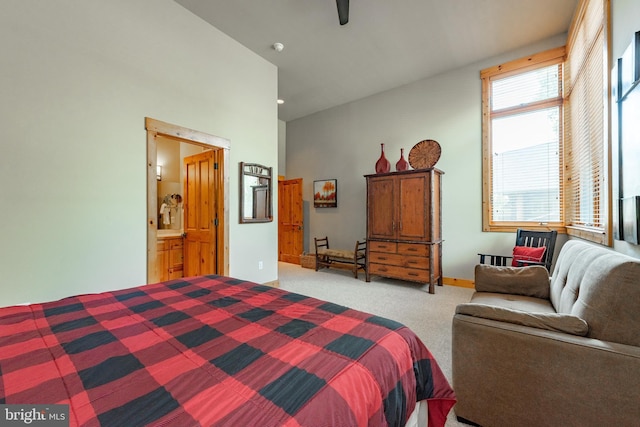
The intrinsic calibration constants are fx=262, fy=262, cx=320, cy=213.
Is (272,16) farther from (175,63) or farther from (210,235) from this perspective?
(210,235)

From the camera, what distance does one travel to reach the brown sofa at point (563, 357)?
1137 millimetres

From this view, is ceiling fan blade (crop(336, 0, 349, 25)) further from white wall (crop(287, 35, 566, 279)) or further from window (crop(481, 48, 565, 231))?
window (crop(481, 48, 565, 231))

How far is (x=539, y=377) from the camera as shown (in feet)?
4.16

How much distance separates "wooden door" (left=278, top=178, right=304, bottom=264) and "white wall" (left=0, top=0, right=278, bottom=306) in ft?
10.6

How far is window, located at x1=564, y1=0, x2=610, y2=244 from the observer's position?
2.19m

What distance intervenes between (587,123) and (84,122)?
4839mm

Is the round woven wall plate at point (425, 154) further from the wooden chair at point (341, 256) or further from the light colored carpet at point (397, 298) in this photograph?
the light colored carpet at point (397, 298)

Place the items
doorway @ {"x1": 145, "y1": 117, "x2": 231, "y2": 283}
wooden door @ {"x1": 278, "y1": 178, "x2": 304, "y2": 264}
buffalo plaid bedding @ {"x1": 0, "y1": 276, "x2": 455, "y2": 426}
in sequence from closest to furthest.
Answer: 1. buffalo plaid bedding @ {"x1": 0, "y1": 276, "x2": 455, "y2": 426}
2. doorway @ {"x1": 145, "y1": 117, "x2": 231, "y2": 283}
3. wooden door @ {"x1": 278, "y1": 178, "x2": 304, "y2": 264}

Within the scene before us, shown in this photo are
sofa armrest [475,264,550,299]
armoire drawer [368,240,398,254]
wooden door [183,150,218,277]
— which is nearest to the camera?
sofa armrest [475,264,550,299]

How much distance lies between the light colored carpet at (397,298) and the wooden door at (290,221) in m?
1.09

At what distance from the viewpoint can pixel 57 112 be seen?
2.13 meters

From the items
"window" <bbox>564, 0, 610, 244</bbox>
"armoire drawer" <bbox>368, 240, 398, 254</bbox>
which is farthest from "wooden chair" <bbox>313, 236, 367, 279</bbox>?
"window" <bbox>564, 0, 610, 244</bbox>

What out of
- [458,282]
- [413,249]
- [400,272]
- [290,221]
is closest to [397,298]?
[400,272]

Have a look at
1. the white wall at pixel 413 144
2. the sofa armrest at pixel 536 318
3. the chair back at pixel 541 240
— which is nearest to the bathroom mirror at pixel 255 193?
the white wall at pixel 413 144
